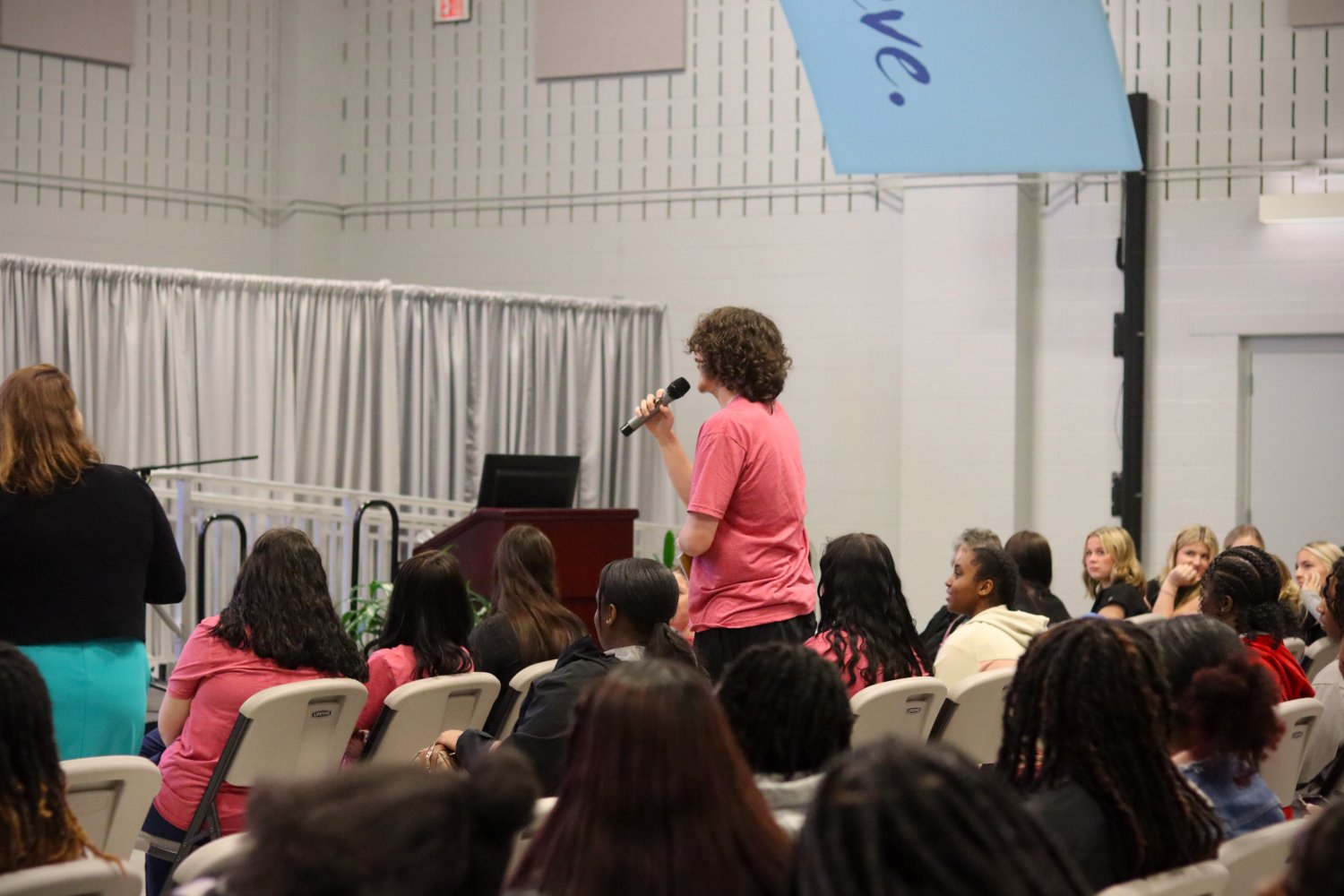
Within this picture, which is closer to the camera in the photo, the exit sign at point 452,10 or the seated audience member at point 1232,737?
the seated audience member at point 1232,737

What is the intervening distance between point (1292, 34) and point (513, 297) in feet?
13.7

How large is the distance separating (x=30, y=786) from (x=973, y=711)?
2093mm

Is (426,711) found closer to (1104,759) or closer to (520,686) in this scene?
(520,686)

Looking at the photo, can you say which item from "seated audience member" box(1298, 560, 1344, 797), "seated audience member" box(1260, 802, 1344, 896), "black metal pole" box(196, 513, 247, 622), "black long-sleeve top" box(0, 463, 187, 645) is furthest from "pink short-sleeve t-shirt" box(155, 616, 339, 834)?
"black metal pole" box(196, 513, 247, 622)

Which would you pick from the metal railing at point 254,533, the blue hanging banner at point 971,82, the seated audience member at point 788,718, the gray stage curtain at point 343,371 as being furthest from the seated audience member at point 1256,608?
the gray stage curtain at point 343,371

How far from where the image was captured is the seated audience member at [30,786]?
5.91ft

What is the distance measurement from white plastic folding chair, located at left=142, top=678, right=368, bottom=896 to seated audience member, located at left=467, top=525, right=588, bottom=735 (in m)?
0.65

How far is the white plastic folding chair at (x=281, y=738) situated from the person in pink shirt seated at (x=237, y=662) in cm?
6

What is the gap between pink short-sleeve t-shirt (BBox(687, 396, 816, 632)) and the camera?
3316mm

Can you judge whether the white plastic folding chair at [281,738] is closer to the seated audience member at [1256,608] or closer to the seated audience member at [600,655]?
the seated audience member at [600,655]

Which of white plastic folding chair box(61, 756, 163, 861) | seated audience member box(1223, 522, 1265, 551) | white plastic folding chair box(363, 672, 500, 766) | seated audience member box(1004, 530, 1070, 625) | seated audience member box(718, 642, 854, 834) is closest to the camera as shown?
seated audience member box(718, 642, 854, 834)

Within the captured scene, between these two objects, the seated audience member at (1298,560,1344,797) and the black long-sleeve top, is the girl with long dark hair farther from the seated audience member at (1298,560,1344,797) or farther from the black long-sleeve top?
the seated audience member at (1298,560,1344,797)

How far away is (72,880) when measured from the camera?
1729mm

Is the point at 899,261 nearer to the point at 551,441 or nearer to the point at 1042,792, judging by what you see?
the point at 551,441
